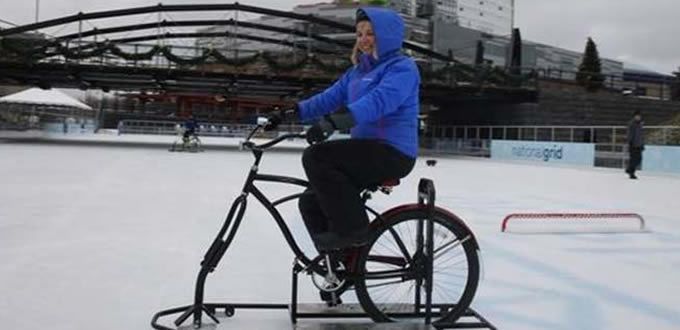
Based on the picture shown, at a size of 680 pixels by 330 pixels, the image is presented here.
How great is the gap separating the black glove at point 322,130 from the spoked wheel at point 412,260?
2.33ft

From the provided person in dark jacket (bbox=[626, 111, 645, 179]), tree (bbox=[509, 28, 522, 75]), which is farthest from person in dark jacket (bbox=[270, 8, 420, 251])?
tree (bbox=[509, 28, 522, 75])

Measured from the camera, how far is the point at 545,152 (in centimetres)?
2427

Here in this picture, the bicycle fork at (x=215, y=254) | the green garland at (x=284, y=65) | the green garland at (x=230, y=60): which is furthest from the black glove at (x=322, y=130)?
the green garland at (x=230, y=60)

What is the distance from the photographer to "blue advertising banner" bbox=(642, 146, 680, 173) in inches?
727

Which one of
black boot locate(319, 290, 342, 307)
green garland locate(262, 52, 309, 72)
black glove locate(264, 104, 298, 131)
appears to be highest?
green garland locate(262, 52, 309, 72)

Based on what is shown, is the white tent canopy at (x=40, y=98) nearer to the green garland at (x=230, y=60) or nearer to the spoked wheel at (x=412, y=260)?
the green garland at (x=230, y=60)

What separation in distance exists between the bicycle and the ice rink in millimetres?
347

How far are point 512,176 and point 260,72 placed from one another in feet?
42.0

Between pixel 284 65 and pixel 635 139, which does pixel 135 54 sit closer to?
pixel 284 65

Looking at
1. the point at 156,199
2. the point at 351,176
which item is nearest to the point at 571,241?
the point at 351,176

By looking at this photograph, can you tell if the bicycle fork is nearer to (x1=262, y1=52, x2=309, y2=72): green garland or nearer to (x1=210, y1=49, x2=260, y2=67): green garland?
(x1=262, y1=52, x2=309, y2=72): green garland

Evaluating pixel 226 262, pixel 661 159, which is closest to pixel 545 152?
Answer: pixel 661 159

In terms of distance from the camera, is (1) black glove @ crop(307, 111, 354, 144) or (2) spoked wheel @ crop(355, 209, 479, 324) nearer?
(1) black glove @ crop(307, 111, 354, 144)

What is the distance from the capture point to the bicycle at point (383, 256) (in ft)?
10.7
